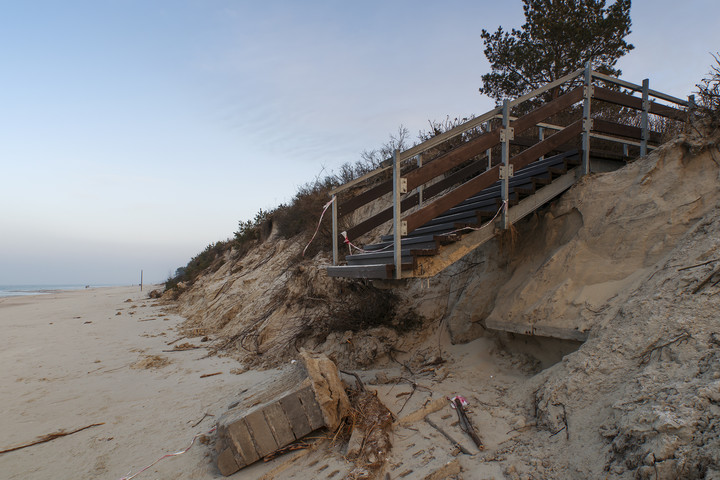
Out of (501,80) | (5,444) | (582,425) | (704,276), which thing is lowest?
(5,444)

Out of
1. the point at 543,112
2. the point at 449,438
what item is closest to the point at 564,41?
the point at 543,112

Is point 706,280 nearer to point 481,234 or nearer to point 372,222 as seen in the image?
point 481,234

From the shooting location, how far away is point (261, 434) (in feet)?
11.8

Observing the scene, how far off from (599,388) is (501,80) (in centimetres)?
1133

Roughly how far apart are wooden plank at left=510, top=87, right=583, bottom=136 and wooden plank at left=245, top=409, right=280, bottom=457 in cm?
428

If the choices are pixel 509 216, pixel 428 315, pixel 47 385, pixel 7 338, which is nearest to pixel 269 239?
pixel 7 338

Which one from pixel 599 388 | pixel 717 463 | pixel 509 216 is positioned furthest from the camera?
pixel 509 216

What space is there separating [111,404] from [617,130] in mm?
8065

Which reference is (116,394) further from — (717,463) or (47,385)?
(717,463)

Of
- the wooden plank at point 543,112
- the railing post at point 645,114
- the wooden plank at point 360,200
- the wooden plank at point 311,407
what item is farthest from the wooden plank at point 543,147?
the wooden plank at point 311,407

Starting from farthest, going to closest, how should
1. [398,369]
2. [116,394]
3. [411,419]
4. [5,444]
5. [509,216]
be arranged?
[116,394]
[398,369]
[509,216]
[5,444]
[411,419]

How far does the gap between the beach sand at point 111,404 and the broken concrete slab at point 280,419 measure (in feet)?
0.67

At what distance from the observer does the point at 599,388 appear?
301 centimetres

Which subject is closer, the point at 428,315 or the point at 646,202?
the point at 646,202
